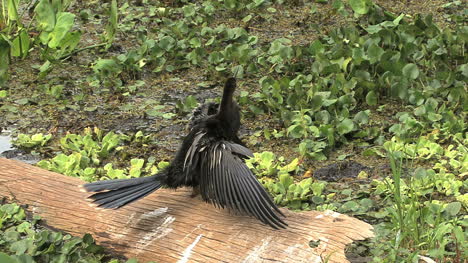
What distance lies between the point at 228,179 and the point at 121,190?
25.8 inches

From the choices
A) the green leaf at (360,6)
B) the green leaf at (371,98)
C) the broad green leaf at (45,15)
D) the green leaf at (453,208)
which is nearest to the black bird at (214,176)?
the green leaf at (453,208)

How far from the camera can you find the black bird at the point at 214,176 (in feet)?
14.7

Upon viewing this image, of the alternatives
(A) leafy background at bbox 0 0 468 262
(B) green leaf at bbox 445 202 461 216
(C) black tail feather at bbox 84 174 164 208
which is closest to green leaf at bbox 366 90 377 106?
(A) leafy background at bbox 0 0 468 262

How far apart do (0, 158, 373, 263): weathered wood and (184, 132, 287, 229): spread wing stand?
3.1 inches

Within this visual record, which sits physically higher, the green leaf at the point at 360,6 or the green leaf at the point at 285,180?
the green leaf at the point at 360,6

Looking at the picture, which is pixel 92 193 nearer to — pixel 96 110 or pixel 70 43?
pixel 96 110

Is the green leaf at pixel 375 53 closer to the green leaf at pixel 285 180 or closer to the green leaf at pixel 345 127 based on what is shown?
the green leaf at pixel 345 127

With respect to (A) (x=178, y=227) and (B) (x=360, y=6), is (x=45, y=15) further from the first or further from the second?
(B) (x=360, y=6)

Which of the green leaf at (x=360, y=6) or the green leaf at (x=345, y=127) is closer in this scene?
the green leaf at (x=345, y=127)

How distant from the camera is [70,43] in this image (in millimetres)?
7215

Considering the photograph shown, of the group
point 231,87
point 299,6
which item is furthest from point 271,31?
point 231,87

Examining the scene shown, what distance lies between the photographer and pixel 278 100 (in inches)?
260

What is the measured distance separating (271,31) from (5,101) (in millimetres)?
2724

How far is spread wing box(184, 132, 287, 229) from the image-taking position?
14.6 ft
